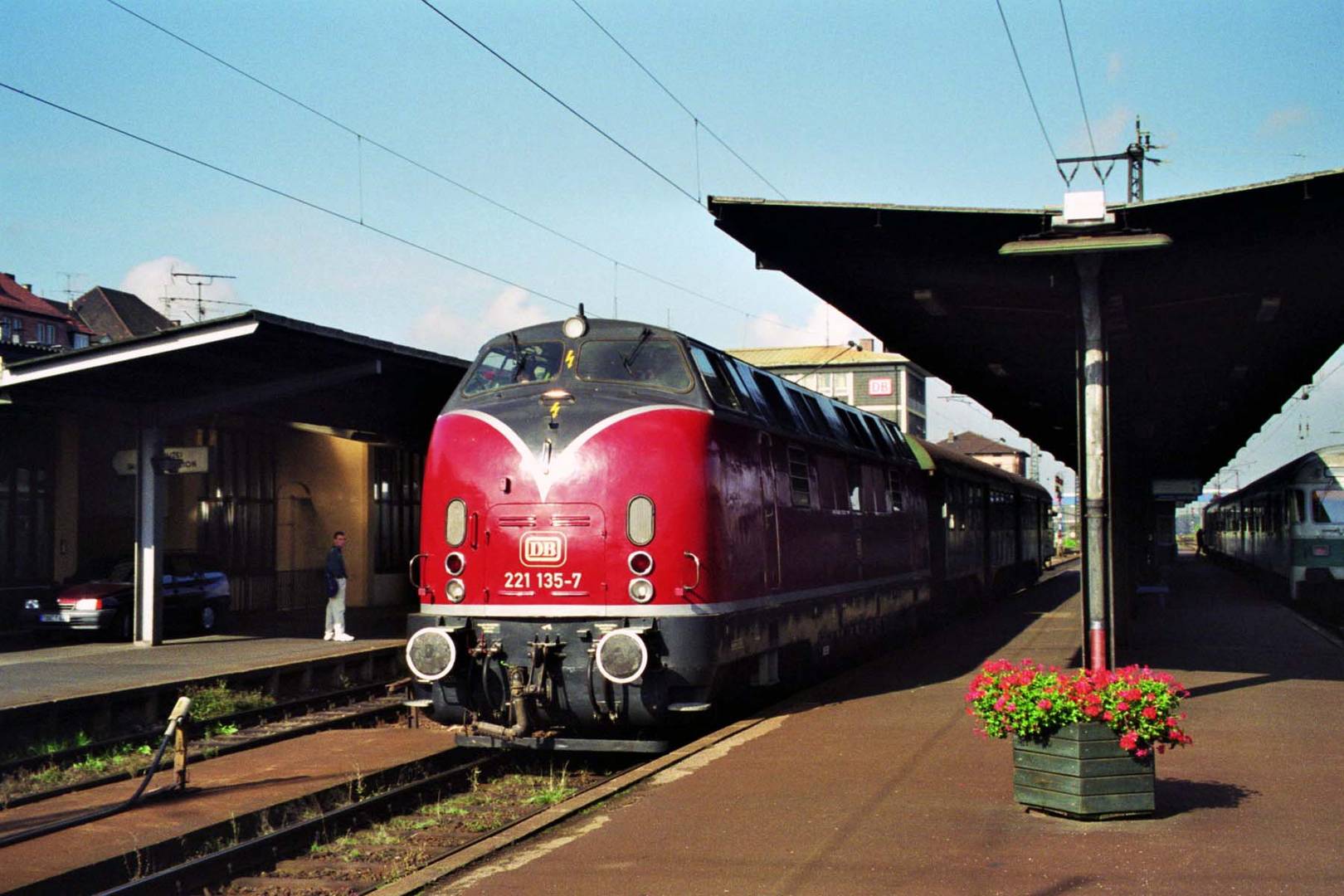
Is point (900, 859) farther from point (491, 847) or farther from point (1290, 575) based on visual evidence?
point (1290, 575)

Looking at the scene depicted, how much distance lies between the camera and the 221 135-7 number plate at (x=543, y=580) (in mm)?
A: 10656

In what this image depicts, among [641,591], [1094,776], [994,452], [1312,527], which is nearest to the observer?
[1094,776]

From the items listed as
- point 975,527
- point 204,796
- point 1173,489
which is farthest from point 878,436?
point 1173,489

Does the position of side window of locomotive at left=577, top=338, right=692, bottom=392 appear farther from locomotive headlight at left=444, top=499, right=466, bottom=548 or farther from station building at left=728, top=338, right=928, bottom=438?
station building at left=728, top=338, right=928, bottom=438

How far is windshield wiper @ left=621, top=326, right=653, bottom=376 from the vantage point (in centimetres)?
1158

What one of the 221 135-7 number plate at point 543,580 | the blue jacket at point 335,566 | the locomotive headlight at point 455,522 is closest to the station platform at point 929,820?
the 221 135-7 number plate at point 543,580

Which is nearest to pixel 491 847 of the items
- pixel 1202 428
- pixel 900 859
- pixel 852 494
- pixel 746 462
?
pixel 900 859

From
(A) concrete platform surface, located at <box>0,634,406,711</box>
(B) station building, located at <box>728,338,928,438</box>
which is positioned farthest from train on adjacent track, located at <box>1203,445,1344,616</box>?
(B) station building, located at <box>728,338,928,438</box>

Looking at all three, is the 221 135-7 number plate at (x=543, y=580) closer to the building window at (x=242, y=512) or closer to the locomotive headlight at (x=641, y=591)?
the locomotive headlight at (x=641, y=591)

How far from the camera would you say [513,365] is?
473 inches

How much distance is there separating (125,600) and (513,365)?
39.4 ft

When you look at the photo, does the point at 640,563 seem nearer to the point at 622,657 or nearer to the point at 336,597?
the point at 622,657

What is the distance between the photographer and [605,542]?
10.7 m

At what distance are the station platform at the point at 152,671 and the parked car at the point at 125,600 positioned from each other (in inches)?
14.9
